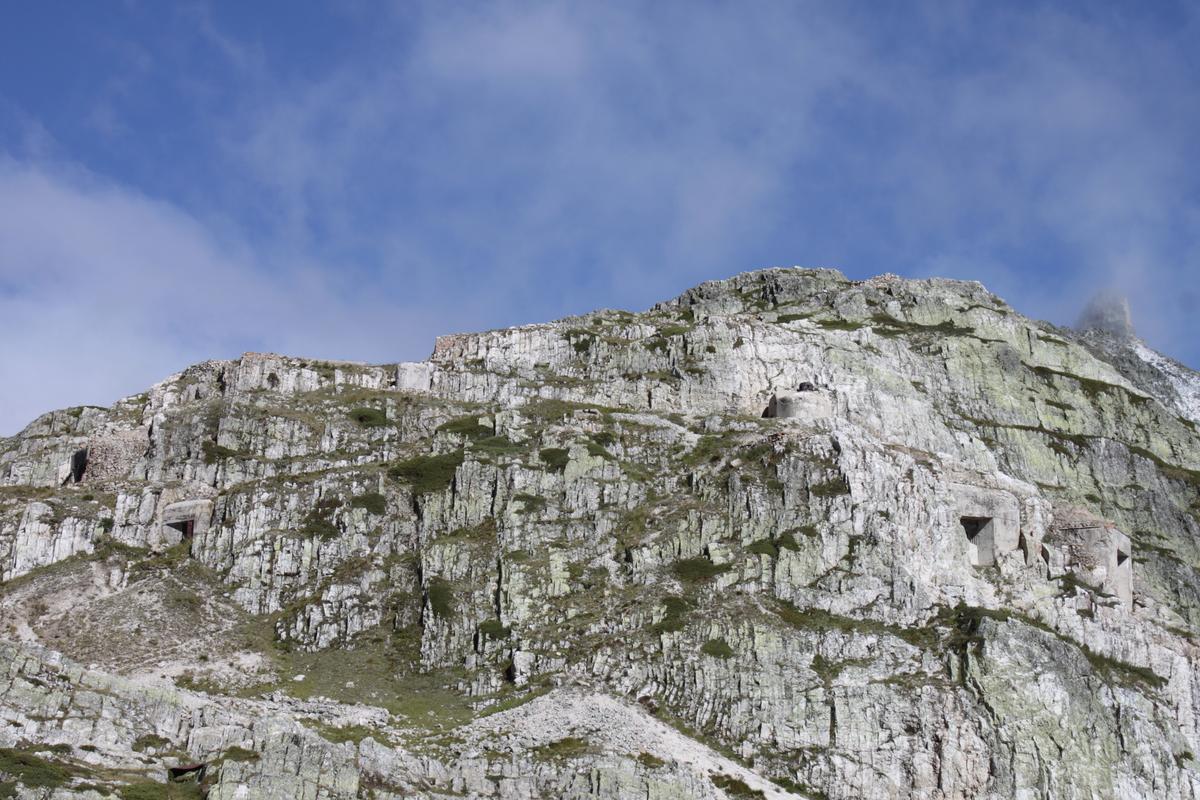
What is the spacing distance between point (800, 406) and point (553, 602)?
43.9 meters

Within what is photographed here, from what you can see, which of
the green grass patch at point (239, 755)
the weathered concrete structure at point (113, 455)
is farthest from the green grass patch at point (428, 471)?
the green grass patch at point (239, 755)

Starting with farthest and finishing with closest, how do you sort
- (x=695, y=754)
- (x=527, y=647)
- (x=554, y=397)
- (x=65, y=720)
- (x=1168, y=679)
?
1. (x=554, y=397)
2. (x=1168, y=679)
3. (x=527, y=647)
4. (x=695, y=754)
5. (x=65, y=720)

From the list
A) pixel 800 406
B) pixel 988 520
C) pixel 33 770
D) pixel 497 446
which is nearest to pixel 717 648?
pixel 497 446

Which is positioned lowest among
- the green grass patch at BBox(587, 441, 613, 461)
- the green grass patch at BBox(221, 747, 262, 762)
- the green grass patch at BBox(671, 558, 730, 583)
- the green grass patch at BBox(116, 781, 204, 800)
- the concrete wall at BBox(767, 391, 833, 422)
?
the green grass patch at BBox(116, 781, 204, 800)

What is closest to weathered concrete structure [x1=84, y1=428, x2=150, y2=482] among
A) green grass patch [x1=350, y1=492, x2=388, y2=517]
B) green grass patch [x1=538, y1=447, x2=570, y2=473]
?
green grass patch [x1=350, y1=492, x2=388, y2=517]

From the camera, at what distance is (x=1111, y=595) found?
120125mm

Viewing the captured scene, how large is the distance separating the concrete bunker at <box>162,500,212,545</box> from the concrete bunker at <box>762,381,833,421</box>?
187 ft

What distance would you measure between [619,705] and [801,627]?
16539mm

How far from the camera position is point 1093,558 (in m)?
124

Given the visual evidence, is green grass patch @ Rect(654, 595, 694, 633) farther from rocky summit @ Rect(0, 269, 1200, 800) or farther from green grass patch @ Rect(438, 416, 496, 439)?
green grass patch @ Rect(438, 416, 496, 439)

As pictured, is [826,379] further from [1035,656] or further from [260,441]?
[260,441]

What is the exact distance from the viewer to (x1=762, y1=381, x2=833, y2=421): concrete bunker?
141 meters

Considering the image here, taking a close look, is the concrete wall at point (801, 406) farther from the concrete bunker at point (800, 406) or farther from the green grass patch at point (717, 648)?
the green grass patch at point (717, 648)

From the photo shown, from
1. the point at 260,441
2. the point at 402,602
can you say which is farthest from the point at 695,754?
the point at 260,441
